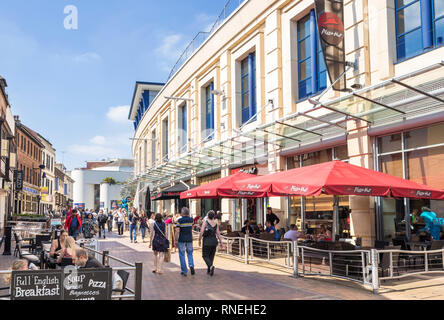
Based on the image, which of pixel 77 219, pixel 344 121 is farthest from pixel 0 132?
pixel 344 121

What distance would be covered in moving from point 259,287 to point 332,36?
25.9 ft

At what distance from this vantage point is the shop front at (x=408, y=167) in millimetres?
11469

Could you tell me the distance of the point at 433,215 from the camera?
10.9 m

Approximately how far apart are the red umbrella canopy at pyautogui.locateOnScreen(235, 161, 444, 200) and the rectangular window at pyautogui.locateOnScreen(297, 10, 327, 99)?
5.68 m

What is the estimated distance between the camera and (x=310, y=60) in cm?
1622

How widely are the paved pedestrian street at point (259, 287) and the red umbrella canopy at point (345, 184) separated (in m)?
1.84

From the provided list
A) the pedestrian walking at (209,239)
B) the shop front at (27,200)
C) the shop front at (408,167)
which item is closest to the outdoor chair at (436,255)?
the shop front at (408,167)

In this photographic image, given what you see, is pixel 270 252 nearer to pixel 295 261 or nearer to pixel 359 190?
pixel 295 261

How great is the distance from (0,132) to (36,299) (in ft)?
92.1

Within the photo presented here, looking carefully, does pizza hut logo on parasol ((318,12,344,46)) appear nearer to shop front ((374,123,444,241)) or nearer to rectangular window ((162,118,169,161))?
shop front ((374,123,444,241))

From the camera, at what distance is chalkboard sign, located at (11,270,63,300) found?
5062 millimetres

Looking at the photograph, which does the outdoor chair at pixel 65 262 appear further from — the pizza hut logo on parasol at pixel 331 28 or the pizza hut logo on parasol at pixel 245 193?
the pizza hut logo on parasol at pixel 331 28

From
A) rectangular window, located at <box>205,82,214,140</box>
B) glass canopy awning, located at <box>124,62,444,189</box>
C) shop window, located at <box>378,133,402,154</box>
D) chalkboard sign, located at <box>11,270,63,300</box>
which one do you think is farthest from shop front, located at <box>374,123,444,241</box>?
rectangular window, located at <box>205,82,214,140</box>

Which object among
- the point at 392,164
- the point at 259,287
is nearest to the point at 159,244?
the point at 259,287
